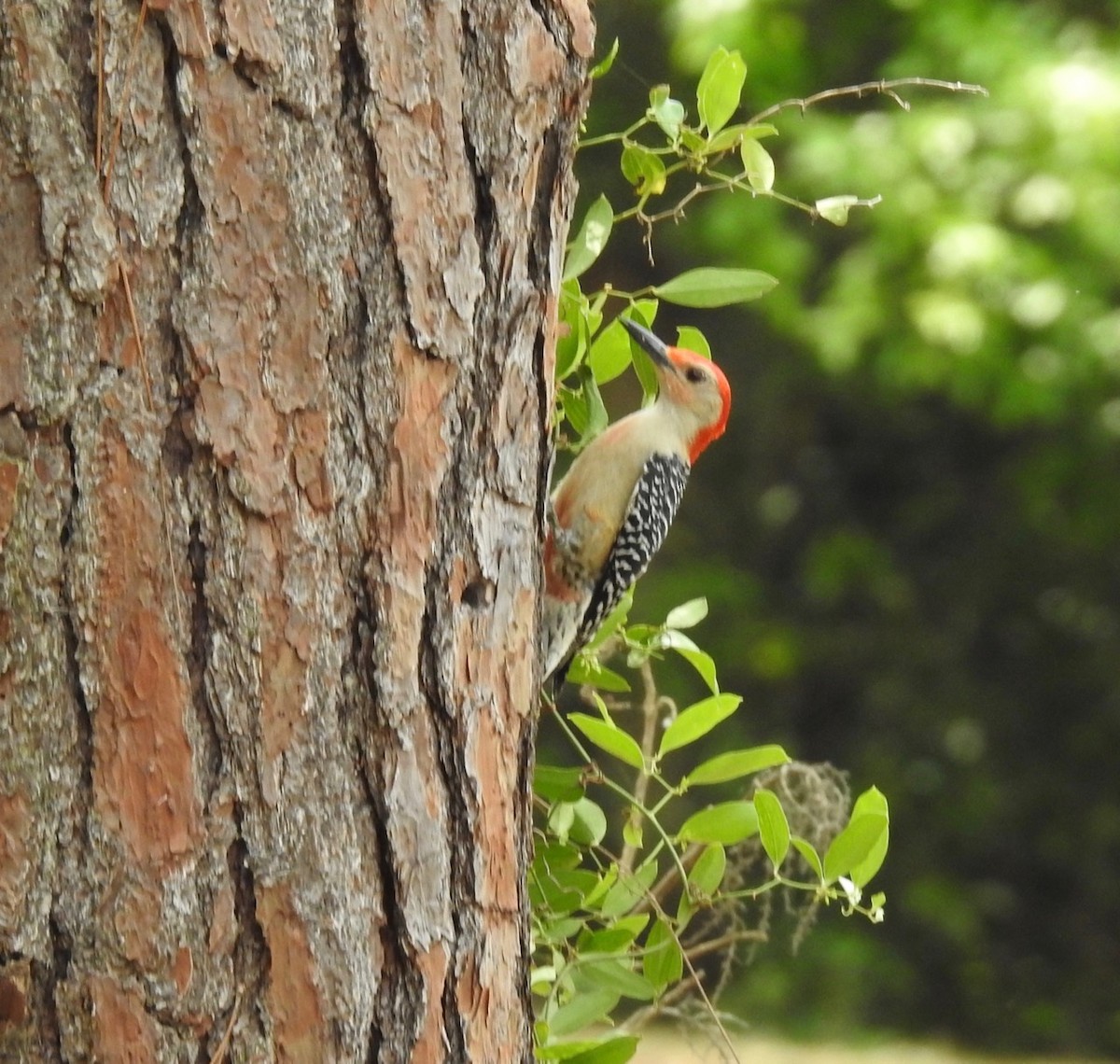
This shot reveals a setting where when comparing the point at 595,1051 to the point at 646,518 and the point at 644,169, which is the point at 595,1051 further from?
the point at 646,518

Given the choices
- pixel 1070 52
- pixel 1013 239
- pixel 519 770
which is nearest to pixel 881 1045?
pixel 1013 239

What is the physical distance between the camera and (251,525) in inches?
64.3

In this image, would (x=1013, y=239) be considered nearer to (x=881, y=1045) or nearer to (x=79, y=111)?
(x=881, y=1045)

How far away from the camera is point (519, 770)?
6.07ft

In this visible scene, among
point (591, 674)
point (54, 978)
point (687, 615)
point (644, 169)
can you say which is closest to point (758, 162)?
point (644, 169)

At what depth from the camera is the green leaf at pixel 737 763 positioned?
2.19 meters

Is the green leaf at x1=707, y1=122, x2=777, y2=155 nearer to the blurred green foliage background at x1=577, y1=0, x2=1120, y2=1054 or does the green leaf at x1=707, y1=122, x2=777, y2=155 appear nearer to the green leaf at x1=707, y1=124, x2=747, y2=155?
the green leaf at x1=707, y1=124, x2=747, y2=155

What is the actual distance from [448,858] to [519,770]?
156mm

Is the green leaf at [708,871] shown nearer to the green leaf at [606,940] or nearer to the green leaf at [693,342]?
the green leaf at [606,940]

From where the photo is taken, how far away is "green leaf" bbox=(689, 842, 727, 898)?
87.0 inches

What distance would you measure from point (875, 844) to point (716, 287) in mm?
831

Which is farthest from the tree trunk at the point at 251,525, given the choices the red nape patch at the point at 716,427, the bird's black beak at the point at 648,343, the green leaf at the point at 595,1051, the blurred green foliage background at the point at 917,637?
the blurred green foliage background at the point at 917,637

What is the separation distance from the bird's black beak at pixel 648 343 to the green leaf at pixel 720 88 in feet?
1.11

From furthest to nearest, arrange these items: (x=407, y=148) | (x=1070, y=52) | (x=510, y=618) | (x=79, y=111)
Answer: (x=1070, y=52)
(x=510, y=618)
(x=407, y=148)
(x=79, y=111)
